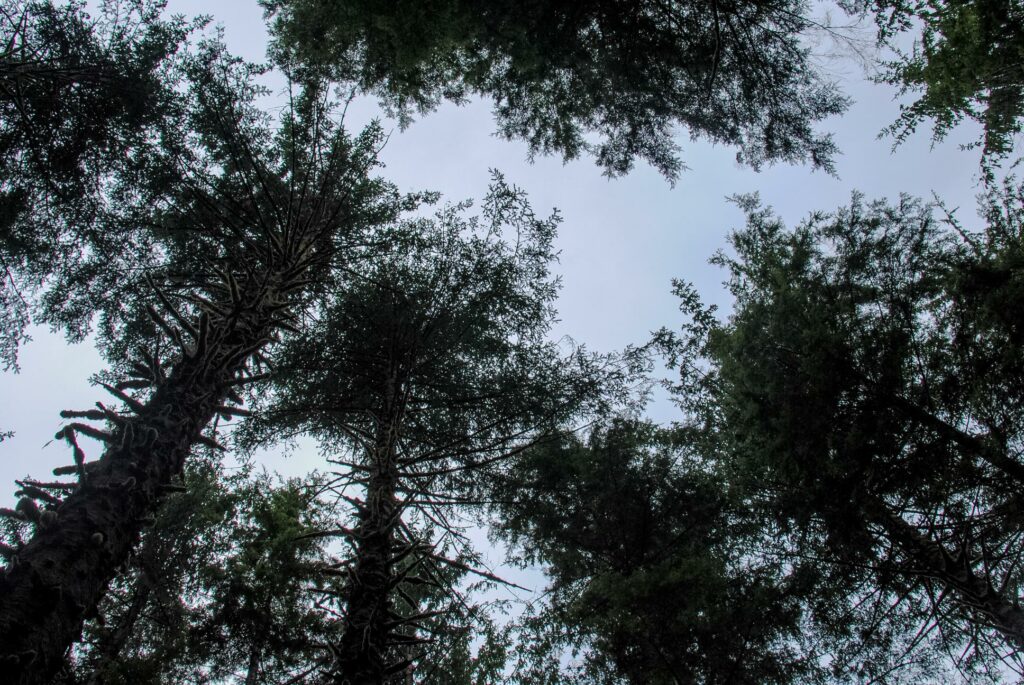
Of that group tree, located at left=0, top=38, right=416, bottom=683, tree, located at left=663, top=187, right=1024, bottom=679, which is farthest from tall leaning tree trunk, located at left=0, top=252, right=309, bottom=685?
tree, located at left=663, top=187, right=1024, bottom=679

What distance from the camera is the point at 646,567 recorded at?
950cm

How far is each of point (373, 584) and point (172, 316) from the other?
318cm

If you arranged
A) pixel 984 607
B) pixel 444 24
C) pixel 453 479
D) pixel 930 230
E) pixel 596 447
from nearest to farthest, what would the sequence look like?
pixel 984 607 < pixel 444 24 < pixel 930 230 < pixel 453 479 < pixel 596 447

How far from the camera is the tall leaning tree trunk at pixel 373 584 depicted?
347 cm

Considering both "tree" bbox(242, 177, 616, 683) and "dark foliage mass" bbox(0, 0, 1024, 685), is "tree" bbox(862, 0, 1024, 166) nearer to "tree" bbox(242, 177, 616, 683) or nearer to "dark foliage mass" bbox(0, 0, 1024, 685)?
"dark foliage mass" bbox(0, 0, 1024, 685)

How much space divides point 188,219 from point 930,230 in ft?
32.9

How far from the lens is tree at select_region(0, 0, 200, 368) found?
685 centimetres

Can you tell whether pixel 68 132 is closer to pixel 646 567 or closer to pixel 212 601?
pixel 212 601

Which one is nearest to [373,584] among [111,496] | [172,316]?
[111,496]

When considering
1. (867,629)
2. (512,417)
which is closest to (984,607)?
(867,629)

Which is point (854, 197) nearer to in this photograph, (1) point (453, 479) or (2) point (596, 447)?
(2) point (596, 447)

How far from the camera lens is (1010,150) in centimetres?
701

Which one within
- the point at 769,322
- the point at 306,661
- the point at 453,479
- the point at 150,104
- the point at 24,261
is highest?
the point at 150,104

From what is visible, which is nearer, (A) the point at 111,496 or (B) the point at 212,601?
(A) the point at 111,496
